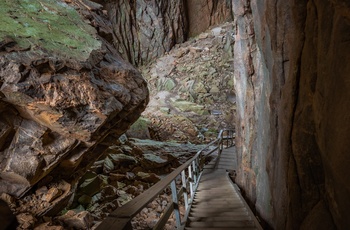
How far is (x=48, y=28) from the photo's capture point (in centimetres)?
656

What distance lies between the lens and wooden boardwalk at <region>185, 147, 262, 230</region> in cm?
425

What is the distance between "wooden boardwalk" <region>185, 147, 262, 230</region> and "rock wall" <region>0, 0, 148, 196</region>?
310 centimetres

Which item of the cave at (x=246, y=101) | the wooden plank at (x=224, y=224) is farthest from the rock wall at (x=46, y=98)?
the wooden plank at (x=224, y=224)

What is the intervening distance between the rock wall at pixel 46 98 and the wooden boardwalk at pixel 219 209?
122 inches

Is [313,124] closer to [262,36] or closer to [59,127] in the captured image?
[262,36]

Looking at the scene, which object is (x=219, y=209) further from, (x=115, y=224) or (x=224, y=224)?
(x=115, y=224)

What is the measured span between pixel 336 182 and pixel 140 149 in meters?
10.7

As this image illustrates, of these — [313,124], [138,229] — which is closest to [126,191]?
[138,229]

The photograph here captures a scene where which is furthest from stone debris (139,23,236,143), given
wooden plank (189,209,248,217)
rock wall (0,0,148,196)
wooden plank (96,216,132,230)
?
wooden plank (96,216,132,230)

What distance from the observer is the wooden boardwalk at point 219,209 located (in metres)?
4.25

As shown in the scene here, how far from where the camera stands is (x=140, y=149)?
1223 centimetres

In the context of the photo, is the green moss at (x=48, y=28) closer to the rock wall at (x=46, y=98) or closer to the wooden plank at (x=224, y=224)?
the rock wall at (x=46, y=98)

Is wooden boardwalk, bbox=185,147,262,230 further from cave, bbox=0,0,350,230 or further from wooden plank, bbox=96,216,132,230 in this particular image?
wooden plank, bbox=96,216,132,230

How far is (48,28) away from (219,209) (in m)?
6.55
